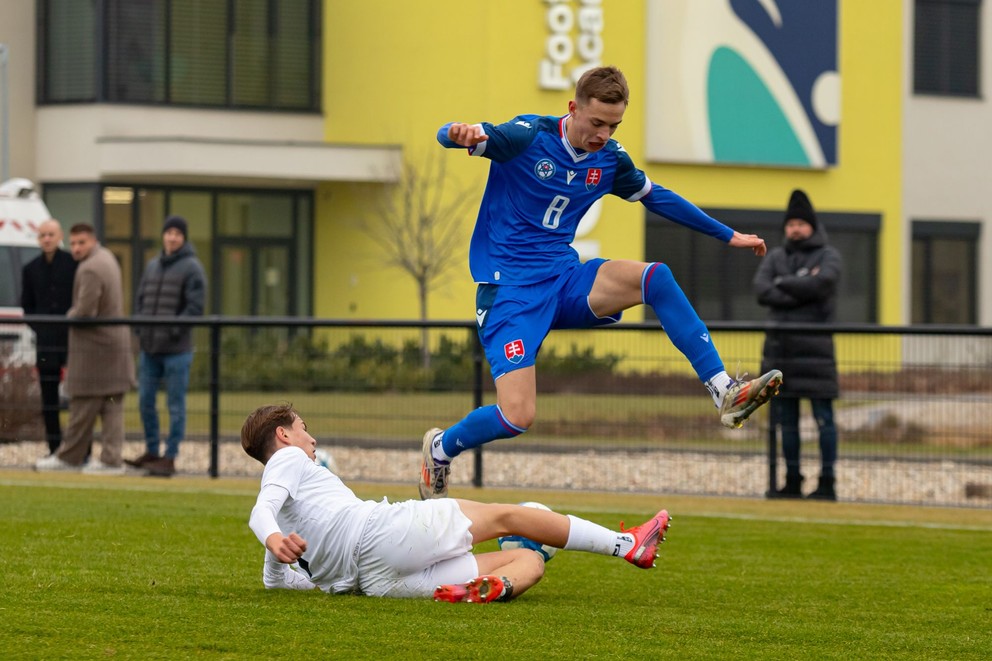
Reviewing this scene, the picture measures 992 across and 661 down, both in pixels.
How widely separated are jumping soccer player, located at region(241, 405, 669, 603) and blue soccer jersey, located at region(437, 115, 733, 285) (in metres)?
1.51

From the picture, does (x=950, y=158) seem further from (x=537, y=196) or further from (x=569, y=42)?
(x=537, y=196)

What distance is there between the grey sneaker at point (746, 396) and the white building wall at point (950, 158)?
27.5 meters

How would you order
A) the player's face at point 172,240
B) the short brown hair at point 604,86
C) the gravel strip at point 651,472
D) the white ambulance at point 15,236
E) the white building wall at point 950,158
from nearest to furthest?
the short brown hair at point 604,86
the gravel strip at point 651,472
the player's face at point 172,240
the white ambulance at point 15,236
the white building wall at point 950,158

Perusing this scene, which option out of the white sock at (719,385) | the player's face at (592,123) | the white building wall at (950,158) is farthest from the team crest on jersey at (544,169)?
the white building wall at (950,158)

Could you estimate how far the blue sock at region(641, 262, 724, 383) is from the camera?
7828 mm

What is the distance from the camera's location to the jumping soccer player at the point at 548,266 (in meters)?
7.82

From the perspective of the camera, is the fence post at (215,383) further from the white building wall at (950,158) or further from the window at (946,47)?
the window at (946,47)

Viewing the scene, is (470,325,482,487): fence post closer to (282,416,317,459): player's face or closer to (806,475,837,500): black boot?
(806,475,837,500): black boot

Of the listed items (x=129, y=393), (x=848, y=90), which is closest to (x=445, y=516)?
(x=129, y=393)

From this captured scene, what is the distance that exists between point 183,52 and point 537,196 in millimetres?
24138

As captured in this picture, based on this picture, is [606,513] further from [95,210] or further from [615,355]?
[95,210]

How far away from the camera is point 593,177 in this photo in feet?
26.5

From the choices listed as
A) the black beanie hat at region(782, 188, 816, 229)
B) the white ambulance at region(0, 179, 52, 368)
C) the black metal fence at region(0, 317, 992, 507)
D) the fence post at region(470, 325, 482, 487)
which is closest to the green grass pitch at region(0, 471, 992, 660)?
the black metal fence at region(0, 317, 992, 507)

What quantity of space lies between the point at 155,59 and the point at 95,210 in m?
3.08
